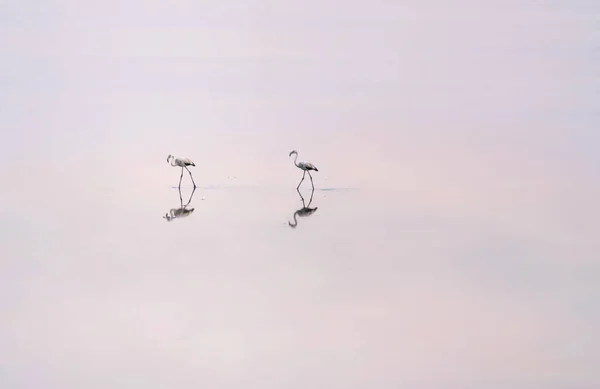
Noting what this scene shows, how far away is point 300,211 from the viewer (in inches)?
489

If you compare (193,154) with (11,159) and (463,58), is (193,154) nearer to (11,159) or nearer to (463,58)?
(11,159)

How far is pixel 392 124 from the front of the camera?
17.0 metres

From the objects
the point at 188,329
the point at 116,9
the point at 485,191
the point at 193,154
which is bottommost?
the point at 188,329

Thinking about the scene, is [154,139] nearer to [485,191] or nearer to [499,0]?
[485,191]

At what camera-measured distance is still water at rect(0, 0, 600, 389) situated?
8.01m

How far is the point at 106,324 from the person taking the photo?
336 inches

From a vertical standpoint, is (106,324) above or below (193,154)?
below

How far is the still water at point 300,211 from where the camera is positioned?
26.3ft

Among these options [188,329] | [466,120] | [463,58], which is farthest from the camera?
[463,58]

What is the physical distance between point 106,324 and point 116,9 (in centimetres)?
2285

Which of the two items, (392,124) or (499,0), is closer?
(392,124)

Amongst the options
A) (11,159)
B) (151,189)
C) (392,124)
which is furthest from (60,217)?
(392,124)

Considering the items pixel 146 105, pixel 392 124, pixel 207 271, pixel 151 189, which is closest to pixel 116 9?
pixel 146 105

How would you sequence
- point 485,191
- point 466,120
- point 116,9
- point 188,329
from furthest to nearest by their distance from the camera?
point 116,9, point 466,120, point 485,191, point 188,329
